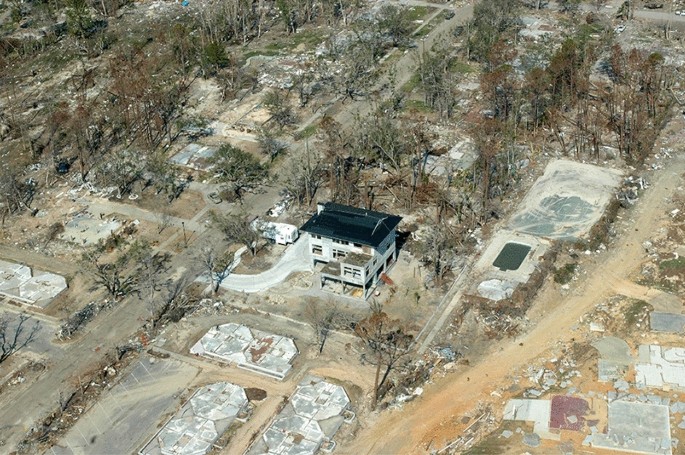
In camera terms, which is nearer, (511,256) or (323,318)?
(323,318)

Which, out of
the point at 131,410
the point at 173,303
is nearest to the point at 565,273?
the point at 173,303

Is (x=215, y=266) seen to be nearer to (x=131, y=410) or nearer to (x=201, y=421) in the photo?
(x=131, y=410)

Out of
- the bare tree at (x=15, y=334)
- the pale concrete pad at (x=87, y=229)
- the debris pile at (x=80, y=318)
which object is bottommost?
the bare tree at (x=15, y=334)

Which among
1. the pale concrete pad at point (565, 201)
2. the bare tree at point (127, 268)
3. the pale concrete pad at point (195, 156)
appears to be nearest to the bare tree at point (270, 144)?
the pale concrete pad at point (195, 156)

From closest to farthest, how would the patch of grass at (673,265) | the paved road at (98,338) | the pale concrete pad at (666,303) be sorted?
the paved road at (98,338)
the pale concrete pad at (666,303)
the patch of grass at (673,265)

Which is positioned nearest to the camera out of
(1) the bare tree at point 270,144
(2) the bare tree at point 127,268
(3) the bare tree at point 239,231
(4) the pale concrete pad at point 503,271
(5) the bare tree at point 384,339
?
(5) the bare tree at point 384,339

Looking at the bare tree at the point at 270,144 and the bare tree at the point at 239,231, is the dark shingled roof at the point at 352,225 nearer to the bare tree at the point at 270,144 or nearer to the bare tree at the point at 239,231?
the bare tree at the point at 239,231

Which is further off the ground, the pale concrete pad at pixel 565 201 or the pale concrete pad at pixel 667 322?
the pale concrete pad at pixel 565 201
